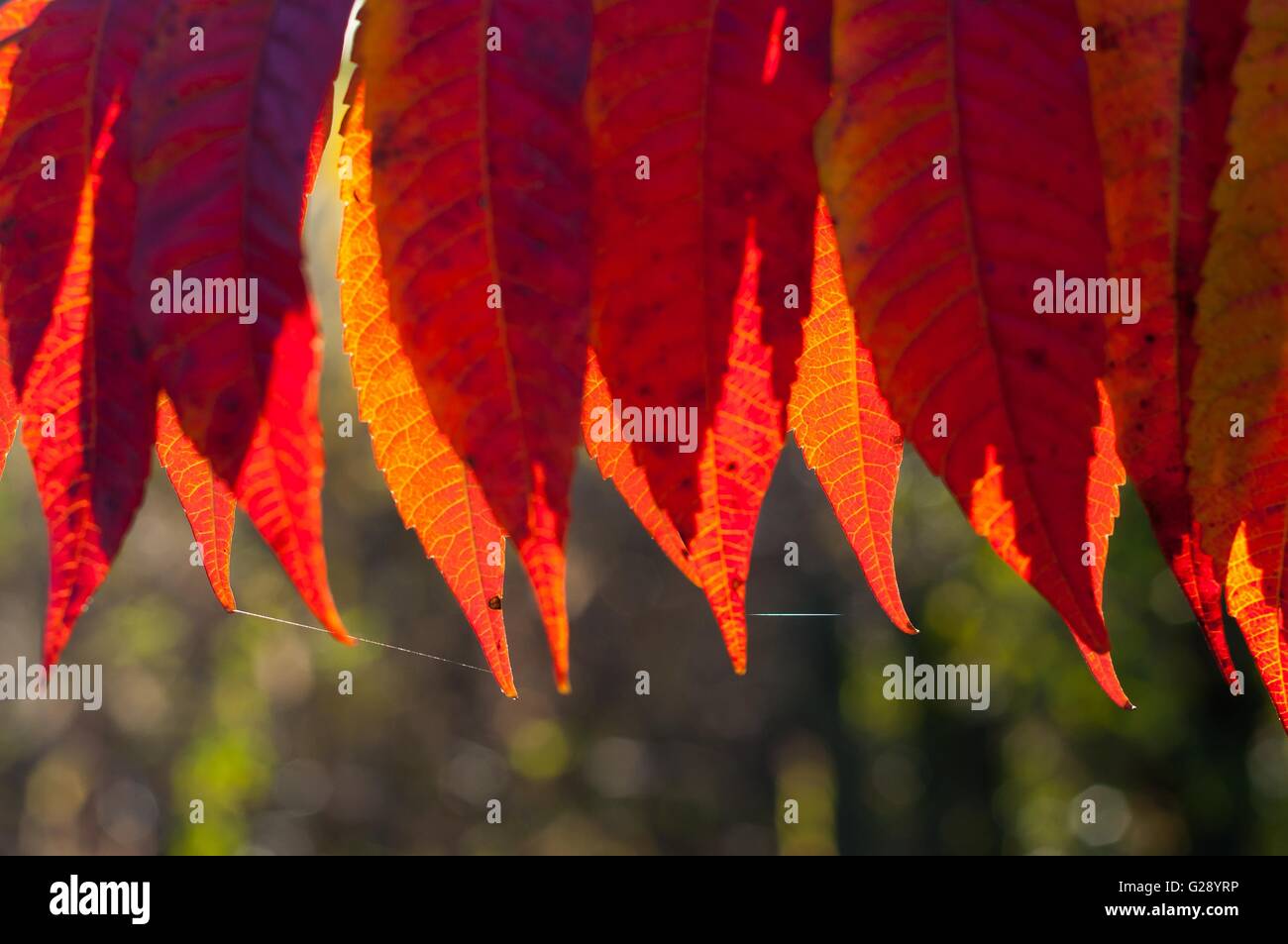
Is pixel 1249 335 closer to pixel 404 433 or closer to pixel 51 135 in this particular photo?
pixel 404 433

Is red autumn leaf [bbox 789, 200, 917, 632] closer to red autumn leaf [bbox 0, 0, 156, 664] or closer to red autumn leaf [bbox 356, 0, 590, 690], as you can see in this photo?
red autumn leaf [bbox 356, 0, 590, 690]

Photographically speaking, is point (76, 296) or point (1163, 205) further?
point (76, 296)

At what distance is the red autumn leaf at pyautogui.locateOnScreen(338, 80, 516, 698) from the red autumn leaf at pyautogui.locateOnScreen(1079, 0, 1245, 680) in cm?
39

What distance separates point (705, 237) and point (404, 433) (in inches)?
9.2

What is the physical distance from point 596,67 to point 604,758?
58.7 feet

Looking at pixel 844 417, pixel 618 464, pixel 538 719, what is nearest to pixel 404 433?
pixel 618 464

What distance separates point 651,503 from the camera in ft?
2.22

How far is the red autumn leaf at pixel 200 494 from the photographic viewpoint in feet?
2.39

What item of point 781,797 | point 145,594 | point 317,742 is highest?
point 145,594

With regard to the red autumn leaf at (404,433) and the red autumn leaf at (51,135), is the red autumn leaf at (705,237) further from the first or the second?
the red autumn leaf at (51,135)

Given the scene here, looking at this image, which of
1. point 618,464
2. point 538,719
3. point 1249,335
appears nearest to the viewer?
point 1249,335

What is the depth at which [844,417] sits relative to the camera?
713 mm
